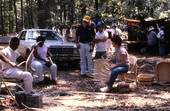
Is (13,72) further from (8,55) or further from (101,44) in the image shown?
(101,44)

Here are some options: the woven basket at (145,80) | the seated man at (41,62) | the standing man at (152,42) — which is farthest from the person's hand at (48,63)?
the standing man at (152,42)

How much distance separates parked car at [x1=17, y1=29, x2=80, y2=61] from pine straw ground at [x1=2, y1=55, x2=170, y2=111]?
10.00 feet

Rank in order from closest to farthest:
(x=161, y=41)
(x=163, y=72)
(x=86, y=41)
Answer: (x=163, y=72) → (x=86, y=41) → (x=161, y=41)

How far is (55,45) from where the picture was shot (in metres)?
12.4

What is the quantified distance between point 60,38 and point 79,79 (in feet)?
11.9

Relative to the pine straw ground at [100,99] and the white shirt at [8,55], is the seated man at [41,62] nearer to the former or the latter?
the pine straw ground at [100,99]

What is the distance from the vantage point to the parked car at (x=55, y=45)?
1234cm

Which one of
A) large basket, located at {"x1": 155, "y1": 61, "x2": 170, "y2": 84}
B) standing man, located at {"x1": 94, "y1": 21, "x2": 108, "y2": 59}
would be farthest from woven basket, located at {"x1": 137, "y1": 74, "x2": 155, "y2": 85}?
standing man, located at {"x1": 94, "y1": 21, "x2": 108, "y2": 59}

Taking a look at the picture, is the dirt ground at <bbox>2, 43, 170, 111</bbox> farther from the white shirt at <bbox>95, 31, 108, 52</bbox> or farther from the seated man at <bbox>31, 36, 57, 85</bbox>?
the white shirt at <bbox>95, 31, 108, 52</bbox>

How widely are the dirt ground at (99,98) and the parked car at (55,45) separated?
3017mm

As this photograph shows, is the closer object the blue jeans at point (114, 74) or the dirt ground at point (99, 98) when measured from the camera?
the dirt ground at point (99, 98)

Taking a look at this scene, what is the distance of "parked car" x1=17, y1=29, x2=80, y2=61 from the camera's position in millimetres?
12336

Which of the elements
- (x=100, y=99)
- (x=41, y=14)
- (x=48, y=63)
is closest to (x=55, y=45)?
(x=48, y=63)

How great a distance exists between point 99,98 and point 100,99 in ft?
0.39
